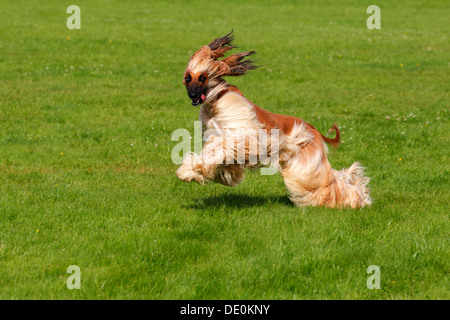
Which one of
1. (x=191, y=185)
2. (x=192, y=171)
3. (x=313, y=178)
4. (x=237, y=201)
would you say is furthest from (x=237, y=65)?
(x=191, y=185)

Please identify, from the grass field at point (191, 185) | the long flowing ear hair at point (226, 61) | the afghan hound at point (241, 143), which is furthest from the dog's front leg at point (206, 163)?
the long flowing ear hair at point (226, 61)

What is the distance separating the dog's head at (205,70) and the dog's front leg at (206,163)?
18.2 inches

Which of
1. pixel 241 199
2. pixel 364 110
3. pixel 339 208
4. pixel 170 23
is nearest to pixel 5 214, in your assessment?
pixel 241 199

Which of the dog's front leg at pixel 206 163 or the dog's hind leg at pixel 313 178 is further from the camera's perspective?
the dog's hind leg at pixel 313 178

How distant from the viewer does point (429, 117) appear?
11.5 m

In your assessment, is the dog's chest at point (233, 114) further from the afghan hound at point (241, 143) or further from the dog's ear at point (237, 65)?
the dog's ear at point (237, 65)

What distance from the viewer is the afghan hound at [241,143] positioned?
6.19 metres

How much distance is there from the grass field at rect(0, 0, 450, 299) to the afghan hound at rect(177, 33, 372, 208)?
297mm

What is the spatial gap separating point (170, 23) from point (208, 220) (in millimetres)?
19178

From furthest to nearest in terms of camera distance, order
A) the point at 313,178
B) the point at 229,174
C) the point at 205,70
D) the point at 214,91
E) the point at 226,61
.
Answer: the point at 313,178 < the point at 229,174 < the point at 226,61 < the point at 214,91 < the point at 205,70

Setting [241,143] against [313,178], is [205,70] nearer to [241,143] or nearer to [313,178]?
[241,143]

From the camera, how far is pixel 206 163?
619cm

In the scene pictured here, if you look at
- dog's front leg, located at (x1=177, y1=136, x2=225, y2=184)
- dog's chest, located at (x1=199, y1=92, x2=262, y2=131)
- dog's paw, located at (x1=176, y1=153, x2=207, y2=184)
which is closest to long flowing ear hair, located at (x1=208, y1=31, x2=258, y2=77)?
dog's chest, located at (x1=199, y1=92, x2=262, y2=131)

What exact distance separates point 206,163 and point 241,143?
1.32 feet
